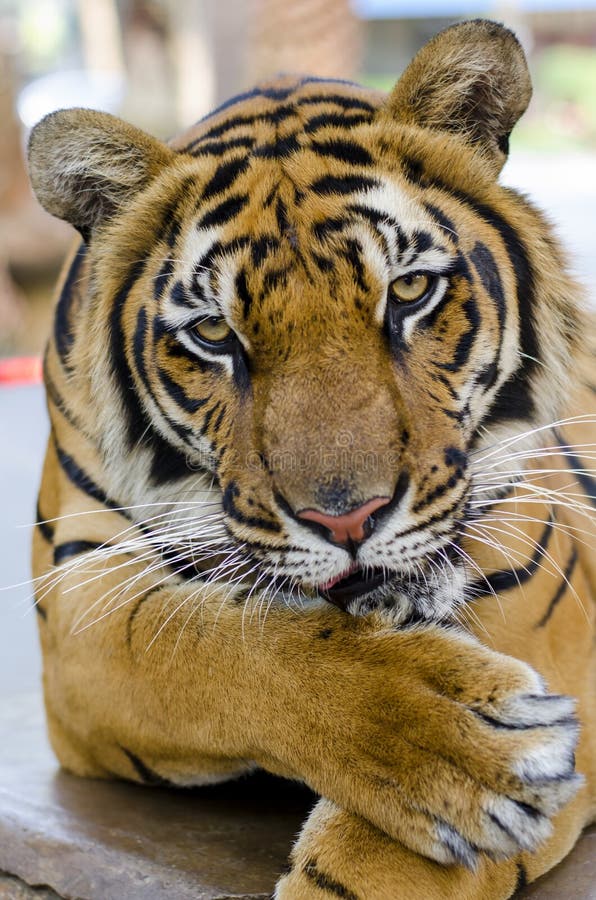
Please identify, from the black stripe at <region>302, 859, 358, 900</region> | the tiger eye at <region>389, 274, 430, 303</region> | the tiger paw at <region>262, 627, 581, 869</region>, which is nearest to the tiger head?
the tiger eye at <region>389, 274, 430, 303</region>

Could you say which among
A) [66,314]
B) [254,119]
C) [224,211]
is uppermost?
[254,119]

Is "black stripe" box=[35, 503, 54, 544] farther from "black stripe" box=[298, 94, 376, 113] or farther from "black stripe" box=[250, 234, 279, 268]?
"black stripe" box=[298, 94, 376, 113]

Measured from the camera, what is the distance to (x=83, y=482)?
194cm

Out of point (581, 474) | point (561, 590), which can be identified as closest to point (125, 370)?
point (561, 590)

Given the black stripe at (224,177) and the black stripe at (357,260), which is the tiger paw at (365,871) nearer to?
the black stripe at (357,260)

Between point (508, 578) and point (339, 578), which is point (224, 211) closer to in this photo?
point (339, 578)

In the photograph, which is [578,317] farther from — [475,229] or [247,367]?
[247,367]

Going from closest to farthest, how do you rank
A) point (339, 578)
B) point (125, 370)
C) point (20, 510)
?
point (339, 578), point (125, 370), point (20, 510)

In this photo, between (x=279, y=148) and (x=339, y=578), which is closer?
(x=339, y=578)

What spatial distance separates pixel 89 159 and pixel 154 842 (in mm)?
972

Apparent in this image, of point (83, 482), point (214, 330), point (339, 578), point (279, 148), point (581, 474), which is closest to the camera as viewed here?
point (339, 578)

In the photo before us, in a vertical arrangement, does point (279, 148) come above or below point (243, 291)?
above

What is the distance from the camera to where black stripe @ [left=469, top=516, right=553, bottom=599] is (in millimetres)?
1694

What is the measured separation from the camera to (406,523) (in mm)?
1464
